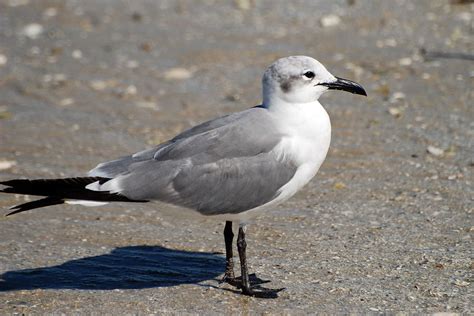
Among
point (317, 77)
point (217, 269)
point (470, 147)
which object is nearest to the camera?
point (317, 77)

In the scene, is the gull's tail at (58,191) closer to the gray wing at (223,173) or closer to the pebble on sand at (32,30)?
the gray wing at (223,173)

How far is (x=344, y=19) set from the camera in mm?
10906

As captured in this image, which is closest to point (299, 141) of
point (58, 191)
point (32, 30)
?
point (58, 191)

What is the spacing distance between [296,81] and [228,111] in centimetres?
350

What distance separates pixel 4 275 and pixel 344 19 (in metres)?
6.91

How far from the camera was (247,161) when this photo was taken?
15.6 feet

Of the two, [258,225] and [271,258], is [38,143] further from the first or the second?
[271,258]

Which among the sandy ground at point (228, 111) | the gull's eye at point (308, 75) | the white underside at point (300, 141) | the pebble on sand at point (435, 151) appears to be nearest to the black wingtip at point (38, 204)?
the sandy ground at point (228, 111)

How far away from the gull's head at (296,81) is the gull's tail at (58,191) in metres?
1.02

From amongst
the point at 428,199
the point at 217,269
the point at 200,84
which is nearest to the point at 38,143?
the point at 200,84

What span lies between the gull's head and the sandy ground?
897 millimetres

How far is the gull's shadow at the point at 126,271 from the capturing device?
194 inches

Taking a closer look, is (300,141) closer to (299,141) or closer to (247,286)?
(299,141)

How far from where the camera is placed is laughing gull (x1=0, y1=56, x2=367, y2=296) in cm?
470
